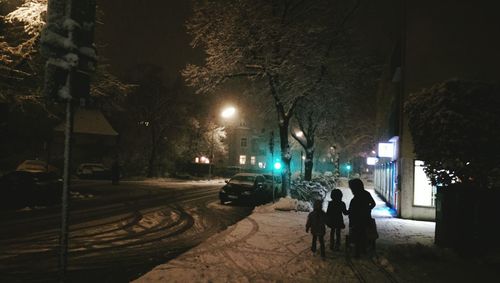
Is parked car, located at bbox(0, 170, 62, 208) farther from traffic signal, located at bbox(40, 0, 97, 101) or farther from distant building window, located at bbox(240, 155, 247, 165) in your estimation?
distant building window, located at bbox(240, 155, 247, 165)

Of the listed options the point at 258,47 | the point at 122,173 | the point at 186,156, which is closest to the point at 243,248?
the point at 258,47

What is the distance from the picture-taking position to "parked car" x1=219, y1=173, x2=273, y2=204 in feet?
68.6

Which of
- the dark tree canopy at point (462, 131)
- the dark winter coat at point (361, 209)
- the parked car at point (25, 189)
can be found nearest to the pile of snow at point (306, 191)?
the dark tree canopy at point (462, 131)

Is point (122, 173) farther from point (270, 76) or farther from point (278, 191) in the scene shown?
point (270, 76)

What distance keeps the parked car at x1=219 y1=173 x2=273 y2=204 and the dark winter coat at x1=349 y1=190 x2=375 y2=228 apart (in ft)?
38.0

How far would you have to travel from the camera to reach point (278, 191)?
2639 centimetres

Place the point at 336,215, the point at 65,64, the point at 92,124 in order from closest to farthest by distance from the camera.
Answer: the point at 65,64
the point at 336,215
the point at 92,124

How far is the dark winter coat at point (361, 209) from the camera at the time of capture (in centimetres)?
955

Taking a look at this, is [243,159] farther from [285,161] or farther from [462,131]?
[462,131]

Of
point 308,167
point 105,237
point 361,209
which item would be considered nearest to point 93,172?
point 308,167

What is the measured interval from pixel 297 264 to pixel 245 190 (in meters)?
12.8

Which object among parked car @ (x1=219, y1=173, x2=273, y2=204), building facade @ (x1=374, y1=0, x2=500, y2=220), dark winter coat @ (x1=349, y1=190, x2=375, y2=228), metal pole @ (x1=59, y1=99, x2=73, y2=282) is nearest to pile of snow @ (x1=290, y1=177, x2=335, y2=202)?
parked car @ (x1=219, y1=173, x2=273, y2=204)

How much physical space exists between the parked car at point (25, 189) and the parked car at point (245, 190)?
7.98 m

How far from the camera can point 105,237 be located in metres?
10.9
